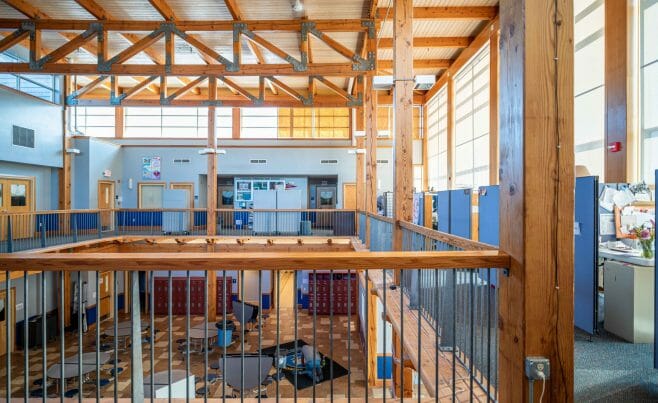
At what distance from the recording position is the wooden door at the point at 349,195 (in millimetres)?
15180

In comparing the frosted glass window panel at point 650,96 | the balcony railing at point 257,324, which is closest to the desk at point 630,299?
the balcony railing at point 257,324

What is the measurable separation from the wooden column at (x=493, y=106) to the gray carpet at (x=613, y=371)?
21.9 ft

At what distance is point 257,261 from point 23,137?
12.1 meters

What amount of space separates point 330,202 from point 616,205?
37.0 ft

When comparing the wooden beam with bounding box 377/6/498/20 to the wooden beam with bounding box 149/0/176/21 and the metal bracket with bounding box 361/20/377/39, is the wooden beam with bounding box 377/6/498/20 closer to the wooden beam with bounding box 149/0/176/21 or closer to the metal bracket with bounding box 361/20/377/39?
the metal bracket with bounding box 361/20/377/39

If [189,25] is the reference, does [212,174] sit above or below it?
below

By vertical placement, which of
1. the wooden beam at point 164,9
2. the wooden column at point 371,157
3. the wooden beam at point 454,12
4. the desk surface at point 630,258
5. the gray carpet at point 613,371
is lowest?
the gray carpet at point 613,371

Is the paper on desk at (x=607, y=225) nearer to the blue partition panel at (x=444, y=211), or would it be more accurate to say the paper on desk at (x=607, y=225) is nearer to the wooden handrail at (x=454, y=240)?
the blue partition panel at (x=444, y=211)

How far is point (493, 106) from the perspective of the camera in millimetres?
9492

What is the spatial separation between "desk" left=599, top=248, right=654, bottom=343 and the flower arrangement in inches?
13.7

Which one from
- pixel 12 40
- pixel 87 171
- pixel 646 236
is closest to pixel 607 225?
pixel 646 236

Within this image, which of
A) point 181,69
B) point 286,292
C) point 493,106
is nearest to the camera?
point 181,69

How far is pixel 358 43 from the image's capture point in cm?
1024

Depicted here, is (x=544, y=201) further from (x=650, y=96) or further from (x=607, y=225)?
(x=650, y=96)
